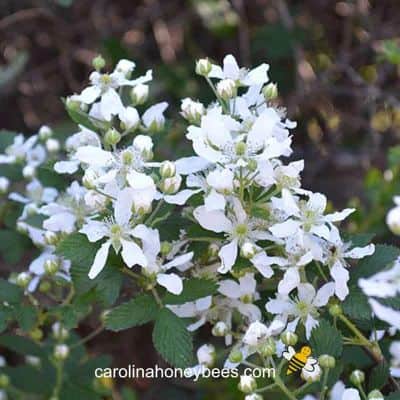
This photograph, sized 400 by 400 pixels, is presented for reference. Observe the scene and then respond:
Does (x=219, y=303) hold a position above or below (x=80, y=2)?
above

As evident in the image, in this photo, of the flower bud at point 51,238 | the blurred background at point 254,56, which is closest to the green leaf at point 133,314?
the flower bud at point 51,238

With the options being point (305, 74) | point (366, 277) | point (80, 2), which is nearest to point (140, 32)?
point (80, 2)

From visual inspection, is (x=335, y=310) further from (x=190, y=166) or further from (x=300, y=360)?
(x=190, y=166)

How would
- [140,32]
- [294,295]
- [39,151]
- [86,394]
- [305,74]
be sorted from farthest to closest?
1. [140,32]
2. [305,74]
3. [39,151]
4. [86,394]
5. [294,295]

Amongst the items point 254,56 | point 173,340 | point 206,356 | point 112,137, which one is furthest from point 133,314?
point 254,56

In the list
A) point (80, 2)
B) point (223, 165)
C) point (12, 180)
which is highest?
point (223, 165)

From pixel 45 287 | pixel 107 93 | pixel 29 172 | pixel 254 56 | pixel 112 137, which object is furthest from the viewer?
pixel 254 56

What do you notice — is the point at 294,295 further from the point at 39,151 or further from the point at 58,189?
the point at 39,151

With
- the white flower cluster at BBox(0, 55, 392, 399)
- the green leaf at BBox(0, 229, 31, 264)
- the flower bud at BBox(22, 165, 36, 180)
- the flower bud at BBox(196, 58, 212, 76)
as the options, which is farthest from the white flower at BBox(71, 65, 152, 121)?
the green leaf at BBox(0, 229, 31, 264)
